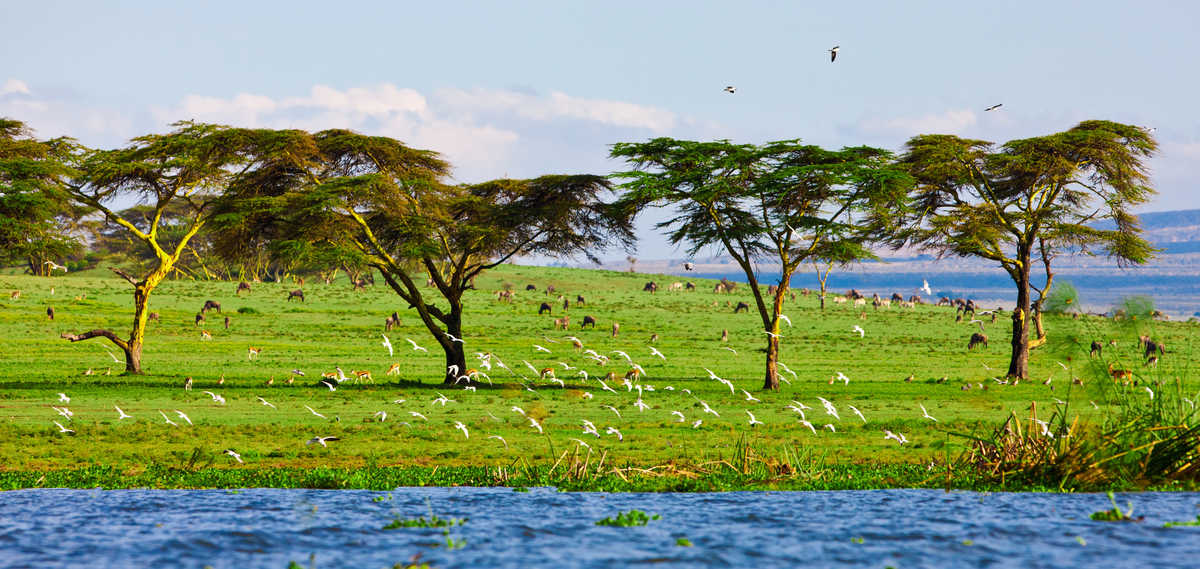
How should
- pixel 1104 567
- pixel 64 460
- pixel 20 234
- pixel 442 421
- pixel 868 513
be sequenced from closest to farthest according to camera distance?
pixel 1104 567
pixel 868 513
pixel 64 460
pixel 442 421
pixel 20 234

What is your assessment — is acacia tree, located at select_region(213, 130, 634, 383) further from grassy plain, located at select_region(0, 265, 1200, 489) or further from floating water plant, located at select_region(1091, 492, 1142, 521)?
floating water plant, located at select_region(1091, 492, 1142, 521)

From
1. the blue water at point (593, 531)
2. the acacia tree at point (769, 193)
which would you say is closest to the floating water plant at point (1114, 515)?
the blue water at point (593, 531)

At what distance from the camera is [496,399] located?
39.8 metres

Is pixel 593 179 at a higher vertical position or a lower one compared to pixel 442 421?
higher

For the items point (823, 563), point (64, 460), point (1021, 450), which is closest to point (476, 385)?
point (64, 460)

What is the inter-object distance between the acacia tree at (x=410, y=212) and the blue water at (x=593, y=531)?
2588cm

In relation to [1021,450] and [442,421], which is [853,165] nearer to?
[442,421]

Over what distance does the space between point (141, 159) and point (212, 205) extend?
345 cm

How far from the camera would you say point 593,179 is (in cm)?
4881

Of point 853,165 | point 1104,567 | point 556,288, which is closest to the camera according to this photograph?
point 1104,567

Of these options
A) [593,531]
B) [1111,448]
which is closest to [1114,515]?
[1111,448]

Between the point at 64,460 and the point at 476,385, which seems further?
the point at 476,385

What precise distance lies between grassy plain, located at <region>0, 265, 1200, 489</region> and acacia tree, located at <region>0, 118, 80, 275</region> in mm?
4823

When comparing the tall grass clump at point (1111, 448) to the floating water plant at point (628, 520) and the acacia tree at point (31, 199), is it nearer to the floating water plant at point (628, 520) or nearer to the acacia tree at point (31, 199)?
the floating water plant at point (628, 520)
